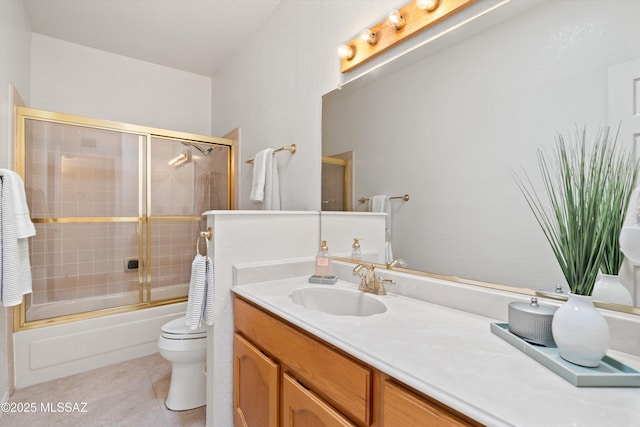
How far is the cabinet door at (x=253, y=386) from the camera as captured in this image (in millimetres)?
1121

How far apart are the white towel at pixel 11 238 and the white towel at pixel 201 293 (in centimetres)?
107

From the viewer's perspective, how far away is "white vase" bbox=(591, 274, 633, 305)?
0.78 m

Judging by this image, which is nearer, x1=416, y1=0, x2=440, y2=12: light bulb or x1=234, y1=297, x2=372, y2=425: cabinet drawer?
x1=234, y1=297, x2=372, y2=425: cabinet drawer

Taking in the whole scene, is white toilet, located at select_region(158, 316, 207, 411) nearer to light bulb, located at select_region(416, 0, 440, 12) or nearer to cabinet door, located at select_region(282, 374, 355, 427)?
cabinet door, located at select_region(282, 374, 355, 427)

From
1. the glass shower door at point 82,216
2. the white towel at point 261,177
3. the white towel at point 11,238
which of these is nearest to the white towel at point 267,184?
the white towel at point 261,177

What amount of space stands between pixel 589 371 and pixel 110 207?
2.96m

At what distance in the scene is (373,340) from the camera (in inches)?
32.1

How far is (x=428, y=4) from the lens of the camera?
1.22m

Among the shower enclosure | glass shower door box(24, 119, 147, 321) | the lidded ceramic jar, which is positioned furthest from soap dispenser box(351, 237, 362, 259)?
glass shower door box(24, 119, 147, 321)

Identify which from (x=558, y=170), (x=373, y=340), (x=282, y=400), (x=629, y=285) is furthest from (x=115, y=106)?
(x=629, y=285)

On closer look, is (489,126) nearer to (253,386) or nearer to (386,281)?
(386,281)

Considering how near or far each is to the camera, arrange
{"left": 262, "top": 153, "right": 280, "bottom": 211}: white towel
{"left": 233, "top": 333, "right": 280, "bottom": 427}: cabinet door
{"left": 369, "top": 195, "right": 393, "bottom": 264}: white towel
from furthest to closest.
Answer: {"left": 262, "top": 153, "right": 280, "bottom": 211}: white towel → {"left": 369, "top": 195, "right": 393, "bottom": 264}: white towel → {"left": 233, "top": 333, "right": 280, "bottom": 427}: cabinet door

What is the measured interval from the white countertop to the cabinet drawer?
5cm

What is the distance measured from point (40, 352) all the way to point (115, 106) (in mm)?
2140
